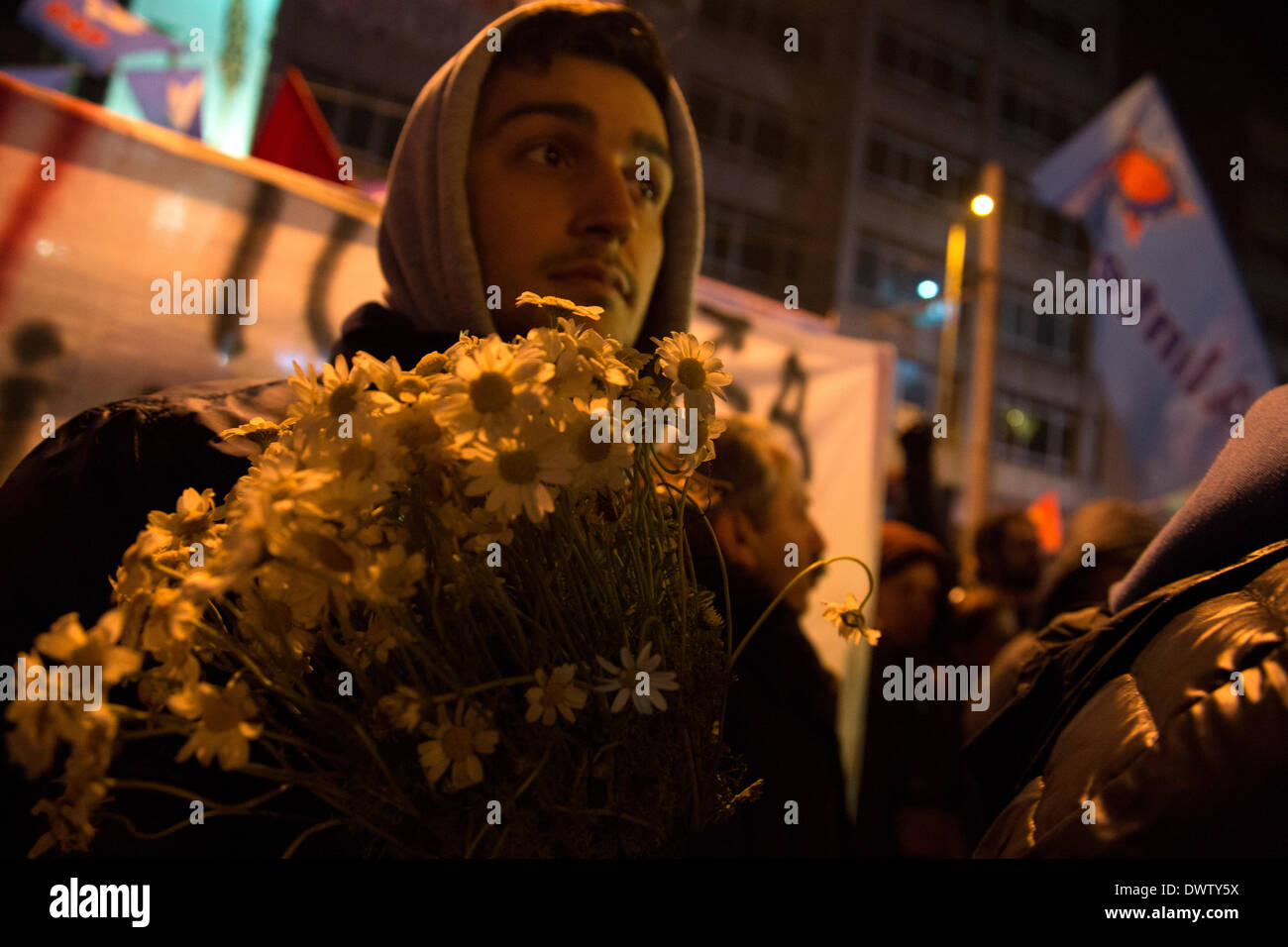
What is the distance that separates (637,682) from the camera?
61 centimetres

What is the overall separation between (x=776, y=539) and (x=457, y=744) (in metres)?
1.10

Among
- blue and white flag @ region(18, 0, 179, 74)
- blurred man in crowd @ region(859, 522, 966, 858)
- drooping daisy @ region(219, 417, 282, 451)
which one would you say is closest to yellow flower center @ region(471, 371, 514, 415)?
drooping daisy @ region(219, 417, 282, 451)

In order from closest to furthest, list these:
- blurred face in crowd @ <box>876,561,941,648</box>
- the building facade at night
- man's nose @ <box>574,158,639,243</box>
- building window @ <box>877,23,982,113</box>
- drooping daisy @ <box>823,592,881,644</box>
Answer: drooping daisy @ <box>823,592,881,644</box>
man's nose @ <box>574,158,639,243</box>
blurred face in crowd @ <box>876,561,941,648</box>
the building facade at night
building window @ <box>877,23,982,113</box>

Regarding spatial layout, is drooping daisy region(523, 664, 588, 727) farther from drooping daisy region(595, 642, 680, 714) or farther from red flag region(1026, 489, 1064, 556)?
red flag region(1026, 489, 1064, 556)

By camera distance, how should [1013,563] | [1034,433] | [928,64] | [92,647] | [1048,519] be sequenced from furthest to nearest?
[1034,433] < [928,64] < [1048,519] < [1013,563] < [92,647]

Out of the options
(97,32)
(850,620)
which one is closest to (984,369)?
(97,32)

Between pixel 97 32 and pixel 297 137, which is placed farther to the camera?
pixel 97 32

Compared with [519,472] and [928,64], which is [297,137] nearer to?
[519,472]

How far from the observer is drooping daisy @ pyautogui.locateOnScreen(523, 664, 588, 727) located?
0.59m

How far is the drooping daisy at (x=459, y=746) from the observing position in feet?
1.84

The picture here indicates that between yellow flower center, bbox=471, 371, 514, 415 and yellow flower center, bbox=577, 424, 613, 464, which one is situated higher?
yellow flower center, bbox=471, 371, 514, 415

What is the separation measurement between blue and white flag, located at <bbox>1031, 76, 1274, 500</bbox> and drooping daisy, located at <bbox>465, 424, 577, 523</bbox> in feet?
15.1

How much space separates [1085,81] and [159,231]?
28.8 meters
